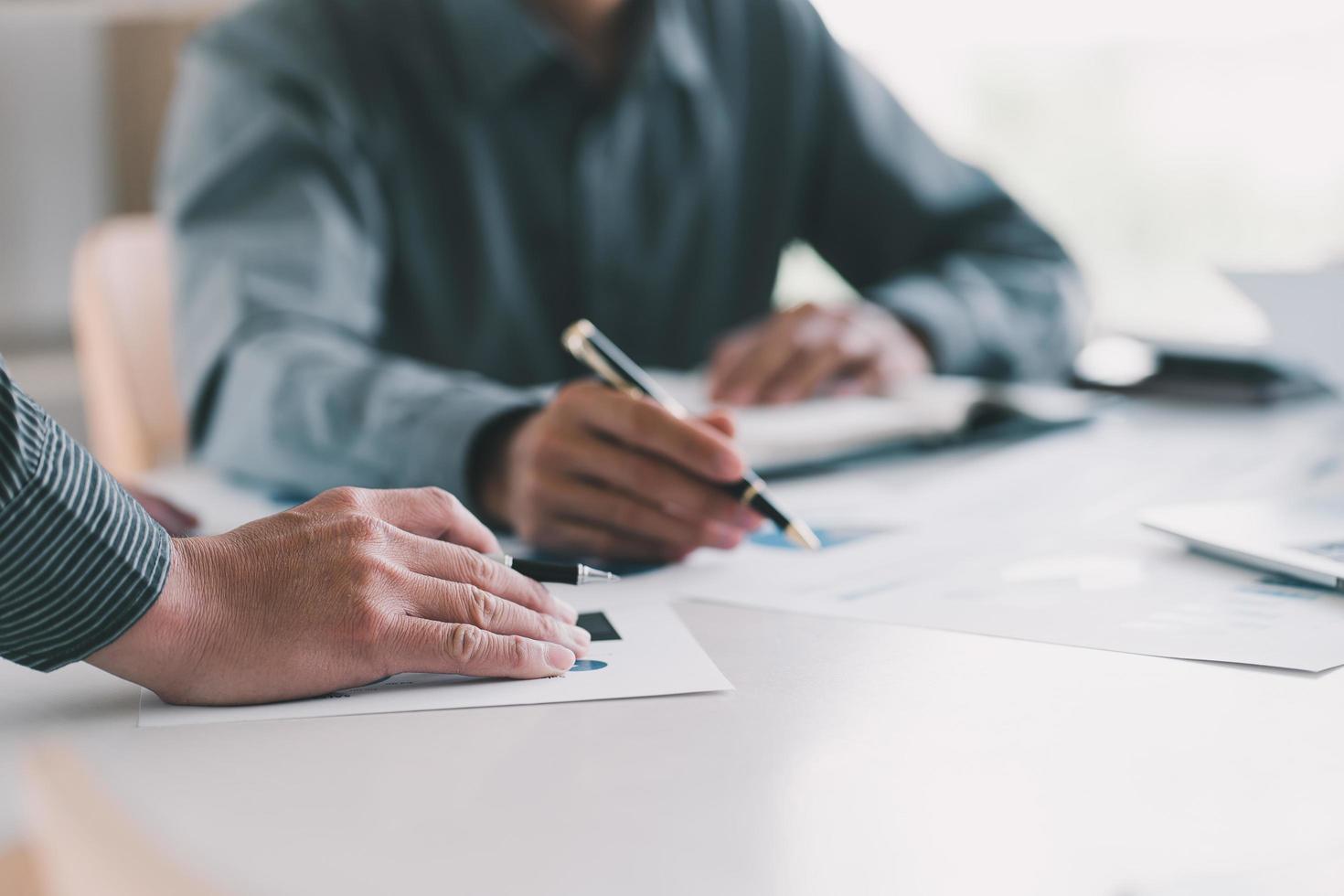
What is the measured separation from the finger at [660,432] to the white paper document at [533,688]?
13 cm

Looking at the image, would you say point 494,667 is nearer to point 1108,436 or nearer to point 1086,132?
point 1108,436

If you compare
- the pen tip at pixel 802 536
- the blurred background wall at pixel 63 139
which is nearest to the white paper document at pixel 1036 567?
the pen tip at pixel 802 536

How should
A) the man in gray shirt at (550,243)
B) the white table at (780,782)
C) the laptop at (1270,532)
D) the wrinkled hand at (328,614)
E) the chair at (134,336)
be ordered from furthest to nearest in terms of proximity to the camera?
the chair at (134,336) → the man in gray shirt at (550,243) → the laptop at (1270,532) → the wrinkled hand at (328,614) → the white table at (780,782)

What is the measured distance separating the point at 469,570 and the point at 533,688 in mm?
61

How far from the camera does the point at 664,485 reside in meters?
0.66

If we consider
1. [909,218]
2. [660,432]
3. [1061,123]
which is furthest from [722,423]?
[1061,123]

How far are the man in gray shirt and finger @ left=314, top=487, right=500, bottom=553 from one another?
0.15 metres

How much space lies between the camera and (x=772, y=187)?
145 cm

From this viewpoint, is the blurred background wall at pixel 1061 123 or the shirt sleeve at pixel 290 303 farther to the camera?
the blurred background wall at pixel 1061 123

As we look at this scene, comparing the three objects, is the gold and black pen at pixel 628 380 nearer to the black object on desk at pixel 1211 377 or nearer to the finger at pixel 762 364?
the finger at pixel 762 364

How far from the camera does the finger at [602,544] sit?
0.68 meters

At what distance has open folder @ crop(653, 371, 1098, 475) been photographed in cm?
89

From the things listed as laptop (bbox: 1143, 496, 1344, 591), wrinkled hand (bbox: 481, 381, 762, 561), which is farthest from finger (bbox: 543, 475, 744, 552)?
laptop (bbox: 1143, 496, 1344, 591)

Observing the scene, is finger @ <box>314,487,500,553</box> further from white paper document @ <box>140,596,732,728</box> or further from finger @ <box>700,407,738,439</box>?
finger @ <box>700,407,738,439</box>
